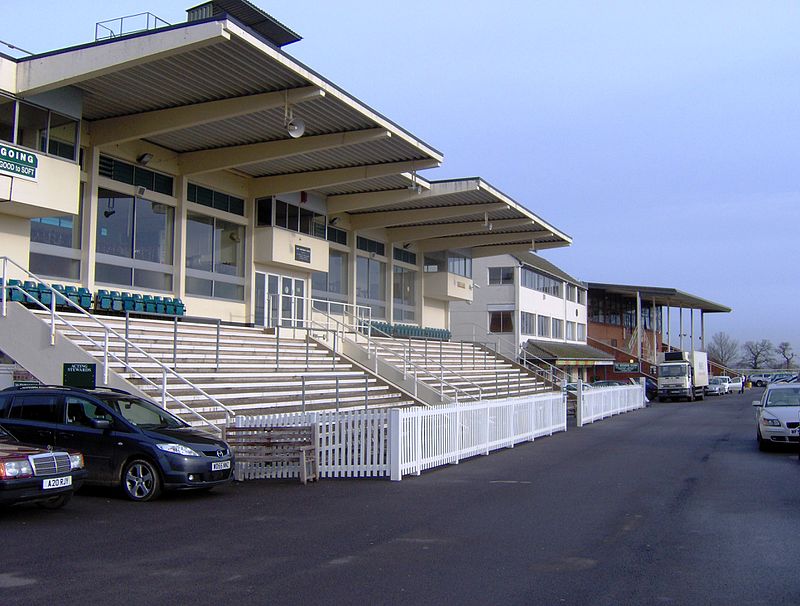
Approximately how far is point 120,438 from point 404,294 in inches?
1088

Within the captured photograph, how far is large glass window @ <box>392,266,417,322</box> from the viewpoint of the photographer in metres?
37.5

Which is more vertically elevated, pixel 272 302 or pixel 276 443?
pixel 272 302

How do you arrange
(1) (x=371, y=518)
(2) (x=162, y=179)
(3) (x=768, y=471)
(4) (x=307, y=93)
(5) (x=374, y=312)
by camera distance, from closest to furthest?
1. (1) (x=371, y=518)
2. (3) (x=768, y=471)
3. (4) (x=307, y=93)
4. (2) (x=162, y=179)
5. (5) (x=374, y=312)

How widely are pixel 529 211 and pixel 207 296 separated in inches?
591

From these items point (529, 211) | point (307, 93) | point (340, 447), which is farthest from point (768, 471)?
point (529, 211)

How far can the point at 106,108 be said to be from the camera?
20.1 metres

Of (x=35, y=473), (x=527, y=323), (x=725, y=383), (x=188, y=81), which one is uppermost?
(x=188, y=81)

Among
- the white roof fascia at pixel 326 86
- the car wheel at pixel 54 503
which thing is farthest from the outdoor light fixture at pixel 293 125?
the car wheel at pixel 54 503

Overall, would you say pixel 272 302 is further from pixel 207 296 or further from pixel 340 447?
pixel 340 447

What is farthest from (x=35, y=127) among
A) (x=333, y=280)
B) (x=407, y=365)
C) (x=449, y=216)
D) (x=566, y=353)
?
(x=566, y=353)

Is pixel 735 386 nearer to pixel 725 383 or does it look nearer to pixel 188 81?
pixel 725 383

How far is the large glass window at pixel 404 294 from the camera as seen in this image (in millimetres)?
37531

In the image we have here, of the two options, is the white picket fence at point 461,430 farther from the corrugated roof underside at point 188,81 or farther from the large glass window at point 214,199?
the large glass window at point 214,199

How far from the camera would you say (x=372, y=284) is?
35438mm
